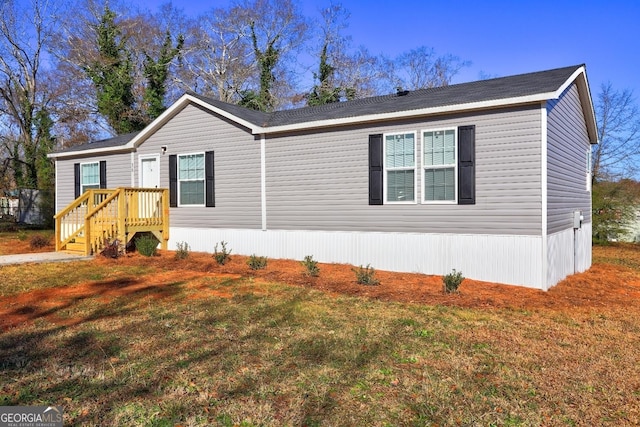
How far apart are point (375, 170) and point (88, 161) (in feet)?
33.6

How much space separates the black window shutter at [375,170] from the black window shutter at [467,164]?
1664 millimetres

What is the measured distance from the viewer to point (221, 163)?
11.3 m

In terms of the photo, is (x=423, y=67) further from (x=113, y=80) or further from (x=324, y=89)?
(x=113, y=80)

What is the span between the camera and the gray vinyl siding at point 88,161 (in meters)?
13.1

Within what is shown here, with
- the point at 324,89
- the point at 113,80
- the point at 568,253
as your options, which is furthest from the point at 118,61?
the point at 568,253

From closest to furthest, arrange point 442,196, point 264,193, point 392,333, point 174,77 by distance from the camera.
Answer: point 392,333 → point 442,196 → point 264,193 → point 174,77

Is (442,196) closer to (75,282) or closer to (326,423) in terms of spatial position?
(326,423)

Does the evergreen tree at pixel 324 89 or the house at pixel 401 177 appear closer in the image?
the house at pixel 401 177

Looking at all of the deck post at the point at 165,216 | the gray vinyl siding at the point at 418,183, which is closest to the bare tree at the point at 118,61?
the deck post at the point at 165,216

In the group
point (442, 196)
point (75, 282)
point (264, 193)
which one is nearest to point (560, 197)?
point (442, 196)

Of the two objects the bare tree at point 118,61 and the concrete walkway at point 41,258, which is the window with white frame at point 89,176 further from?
the bare tree at point 118,61

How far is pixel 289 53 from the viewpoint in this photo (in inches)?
1134

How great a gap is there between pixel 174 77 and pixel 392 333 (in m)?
26.8

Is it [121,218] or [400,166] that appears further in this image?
[121,218]
